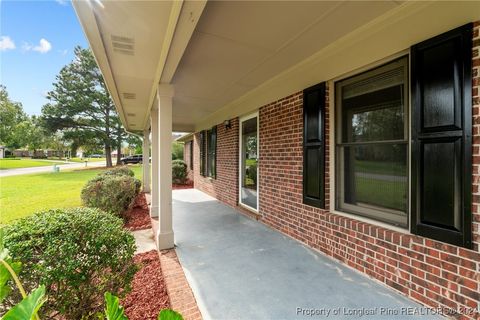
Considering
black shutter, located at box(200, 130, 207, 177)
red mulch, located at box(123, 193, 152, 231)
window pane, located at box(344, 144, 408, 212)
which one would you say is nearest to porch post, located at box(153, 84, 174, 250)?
red mulch, located at box(123, 193, 152, 231)

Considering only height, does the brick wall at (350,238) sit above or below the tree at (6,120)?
below

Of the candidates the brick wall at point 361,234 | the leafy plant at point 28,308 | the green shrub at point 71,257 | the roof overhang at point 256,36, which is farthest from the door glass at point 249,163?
the leafy plant at point 28,308

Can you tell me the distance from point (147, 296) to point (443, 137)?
328cm

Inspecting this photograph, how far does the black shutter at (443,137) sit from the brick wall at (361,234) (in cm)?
6

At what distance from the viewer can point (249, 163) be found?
557 cm

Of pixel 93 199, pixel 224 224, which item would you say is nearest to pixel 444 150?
pixel 224 224

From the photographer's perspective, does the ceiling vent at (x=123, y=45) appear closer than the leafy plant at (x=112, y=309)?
No

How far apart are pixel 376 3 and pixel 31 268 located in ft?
12.0

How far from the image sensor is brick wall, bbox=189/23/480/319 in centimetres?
182

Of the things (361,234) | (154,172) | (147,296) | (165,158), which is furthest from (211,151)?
(361,234)

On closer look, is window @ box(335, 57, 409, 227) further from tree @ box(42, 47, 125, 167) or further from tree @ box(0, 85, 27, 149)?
tree @ box(0, 85, 27, 149)

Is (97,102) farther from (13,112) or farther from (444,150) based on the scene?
(444,150)

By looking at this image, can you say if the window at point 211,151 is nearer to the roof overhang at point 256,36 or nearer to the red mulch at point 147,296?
the roof overhang at point 256,36

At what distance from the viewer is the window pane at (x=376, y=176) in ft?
8.10
